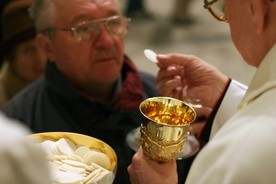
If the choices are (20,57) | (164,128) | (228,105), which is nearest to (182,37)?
(20,57)

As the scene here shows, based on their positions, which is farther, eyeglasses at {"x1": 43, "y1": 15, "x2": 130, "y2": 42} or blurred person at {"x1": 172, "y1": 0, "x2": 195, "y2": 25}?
blurred person at {"x1": 172, "y1": 0, "x2": 195, "y2": 25}

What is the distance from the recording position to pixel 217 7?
52.0 inches

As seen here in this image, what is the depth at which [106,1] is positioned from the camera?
1937 mm

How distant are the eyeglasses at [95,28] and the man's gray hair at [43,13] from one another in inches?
2.3

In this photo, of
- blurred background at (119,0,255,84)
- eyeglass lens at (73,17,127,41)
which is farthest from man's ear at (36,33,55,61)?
blurred background at (119,0,255,84)

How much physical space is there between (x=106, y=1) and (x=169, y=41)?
9.41ft

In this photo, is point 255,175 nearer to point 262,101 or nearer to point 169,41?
point 262,101

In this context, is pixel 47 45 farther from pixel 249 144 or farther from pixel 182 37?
pixel 182 37

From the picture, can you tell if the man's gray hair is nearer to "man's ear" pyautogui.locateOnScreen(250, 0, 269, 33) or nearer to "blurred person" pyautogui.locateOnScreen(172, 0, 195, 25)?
"man's ear" pyautogui.locateOnScreen(250, 0, 269, 33)

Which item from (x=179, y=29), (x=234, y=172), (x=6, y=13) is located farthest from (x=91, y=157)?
(x=179, y=29)

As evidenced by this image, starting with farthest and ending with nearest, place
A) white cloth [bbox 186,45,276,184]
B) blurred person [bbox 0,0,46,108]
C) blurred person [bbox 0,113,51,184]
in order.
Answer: blurred person [bbox 0,0,46,108]
white cloth [bbox 186,45,276,184]
blurred person [bbox 0,113,51,184]

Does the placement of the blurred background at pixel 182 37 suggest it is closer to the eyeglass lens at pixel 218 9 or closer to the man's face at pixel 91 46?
the man's face at pixel 91 46

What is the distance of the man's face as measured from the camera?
6.32 ft

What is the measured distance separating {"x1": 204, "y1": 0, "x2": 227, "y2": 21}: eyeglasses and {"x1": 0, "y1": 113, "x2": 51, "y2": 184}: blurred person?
71 centimetres
